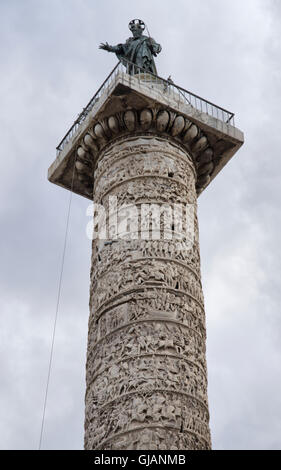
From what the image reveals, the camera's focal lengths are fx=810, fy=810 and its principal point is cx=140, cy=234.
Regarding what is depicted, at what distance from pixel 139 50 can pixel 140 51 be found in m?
0.04

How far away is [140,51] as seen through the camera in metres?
9.55

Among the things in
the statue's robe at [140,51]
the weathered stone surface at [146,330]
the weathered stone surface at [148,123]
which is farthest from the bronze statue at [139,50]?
the weathered stone surface at [146,330]

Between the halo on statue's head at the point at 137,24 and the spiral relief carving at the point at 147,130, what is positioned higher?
the halo on statue's head at the point at 137,24

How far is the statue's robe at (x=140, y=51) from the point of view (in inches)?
371

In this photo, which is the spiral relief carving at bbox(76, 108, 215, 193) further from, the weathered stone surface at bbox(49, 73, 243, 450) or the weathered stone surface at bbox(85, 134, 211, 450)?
the weathered stone surface at bbox(85, 134, 211, 450)

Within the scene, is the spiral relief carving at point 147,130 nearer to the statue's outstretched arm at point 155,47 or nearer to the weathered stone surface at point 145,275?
the weathered stone surface at point 145,275

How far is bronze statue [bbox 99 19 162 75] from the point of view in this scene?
942 cm

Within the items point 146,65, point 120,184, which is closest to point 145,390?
point 120,184

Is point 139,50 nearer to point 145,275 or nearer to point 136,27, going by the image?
point 136,27

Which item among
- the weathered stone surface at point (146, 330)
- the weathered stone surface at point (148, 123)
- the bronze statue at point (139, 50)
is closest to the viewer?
the weathered stone surface at point (146, 330)

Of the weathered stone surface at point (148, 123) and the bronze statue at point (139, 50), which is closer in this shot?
the weathered stone surface at point (148, 123)

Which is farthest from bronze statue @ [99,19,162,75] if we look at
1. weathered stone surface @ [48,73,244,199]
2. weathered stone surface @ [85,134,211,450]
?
weathered stone surface @ [85,134,211,450]

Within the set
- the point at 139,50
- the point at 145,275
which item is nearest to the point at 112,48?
the point at 139,50

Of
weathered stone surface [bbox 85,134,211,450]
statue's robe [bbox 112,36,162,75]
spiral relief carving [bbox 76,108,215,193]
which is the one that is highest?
statue's robe [bbox 112,36,162,75]
